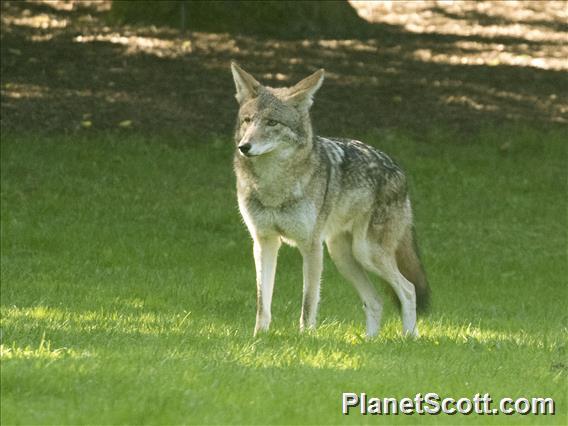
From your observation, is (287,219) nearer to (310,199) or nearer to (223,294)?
(310,199)

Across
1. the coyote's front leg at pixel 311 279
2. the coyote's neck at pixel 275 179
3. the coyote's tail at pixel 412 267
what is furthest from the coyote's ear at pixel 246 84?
the coyote's tail at pixel 412 267

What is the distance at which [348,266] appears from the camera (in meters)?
10.2

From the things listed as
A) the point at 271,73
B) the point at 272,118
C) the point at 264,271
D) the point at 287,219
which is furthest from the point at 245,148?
the point at 271,73

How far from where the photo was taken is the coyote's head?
9.34 m

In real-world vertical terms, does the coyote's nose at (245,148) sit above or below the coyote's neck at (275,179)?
above

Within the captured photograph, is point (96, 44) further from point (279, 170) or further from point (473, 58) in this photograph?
point (279, 170)

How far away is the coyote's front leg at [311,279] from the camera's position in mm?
9602

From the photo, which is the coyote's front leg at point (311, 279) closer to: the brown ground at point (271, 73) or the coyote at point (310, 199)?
the coyote at point (310, 199)

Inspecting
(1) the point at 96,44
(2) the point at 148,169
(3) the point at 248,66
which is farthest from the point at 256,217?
(1) the point at 96,44

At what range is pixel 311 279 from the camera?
9.67 metres

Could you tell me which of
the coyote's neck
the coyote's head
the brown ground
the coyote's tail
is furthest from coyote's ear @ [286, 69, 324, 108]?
the brown ground

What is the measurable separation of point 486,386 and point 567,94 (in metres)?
14.3

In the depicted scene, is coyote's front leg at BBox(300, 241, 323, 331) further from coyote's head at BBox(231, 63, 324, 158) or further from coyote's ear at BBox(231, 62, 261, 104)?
coyote's ear at BBox(231, 62, 261, 104)

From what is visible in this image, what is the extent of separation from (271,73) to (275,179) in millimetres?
11147
